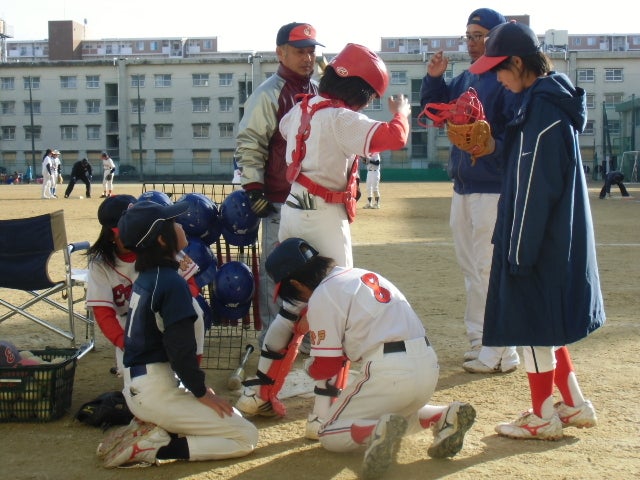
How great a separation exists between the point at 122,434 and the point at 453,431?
→ 65.0 inches

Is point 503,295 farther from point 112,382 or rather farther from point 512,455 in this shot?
point 112,382

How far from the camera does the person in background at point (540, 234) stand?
395 centimetres

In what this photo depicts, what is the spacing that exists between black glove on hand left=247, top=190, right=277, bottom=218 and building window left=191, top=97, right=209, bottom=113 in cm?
7616

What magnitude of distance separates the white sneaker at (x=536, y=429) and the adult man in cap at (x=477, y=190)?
130 centimetres

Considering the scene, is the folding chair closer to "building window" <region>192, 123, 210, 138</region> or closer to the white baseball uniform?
the white baseball uniform

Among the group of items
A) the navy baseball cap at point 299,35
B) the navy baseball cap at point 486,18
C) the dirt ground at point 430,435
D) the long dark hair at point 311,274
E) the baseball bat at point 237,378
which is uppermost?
the navy baseball cap at point 486,18

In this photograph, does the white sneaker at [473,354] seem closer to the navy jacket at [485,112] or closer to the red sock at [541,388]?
the navy jacket at [485,112]

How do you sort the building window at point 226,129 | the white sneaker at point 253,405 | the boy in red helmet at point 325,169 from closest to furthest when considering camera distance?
the boy in red helmet at point 325,169 → the white sneaker at point 253,405 → the building window at point 226,129

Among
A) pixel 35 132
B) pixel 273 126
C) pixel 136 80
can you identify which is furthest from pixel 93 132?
pixel 273 126

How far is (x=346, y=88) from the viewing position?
14.5 feet

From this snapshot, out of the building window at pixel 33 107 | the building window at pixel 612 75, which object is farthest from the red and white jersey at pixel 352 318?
the building window at pixel 33 107

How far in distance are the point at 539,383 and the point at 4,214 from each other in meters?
19.5

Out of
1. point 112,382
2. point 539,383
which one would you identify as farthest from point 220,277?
point 539,383

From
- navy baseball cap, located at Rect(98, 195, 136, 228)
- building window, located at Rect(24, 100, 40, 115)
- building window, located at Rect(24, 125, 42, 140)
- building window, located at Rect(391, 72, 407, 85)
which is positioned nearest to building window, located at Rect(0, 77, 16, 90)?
building window, located at Rect(24, 100, 40, 115)
